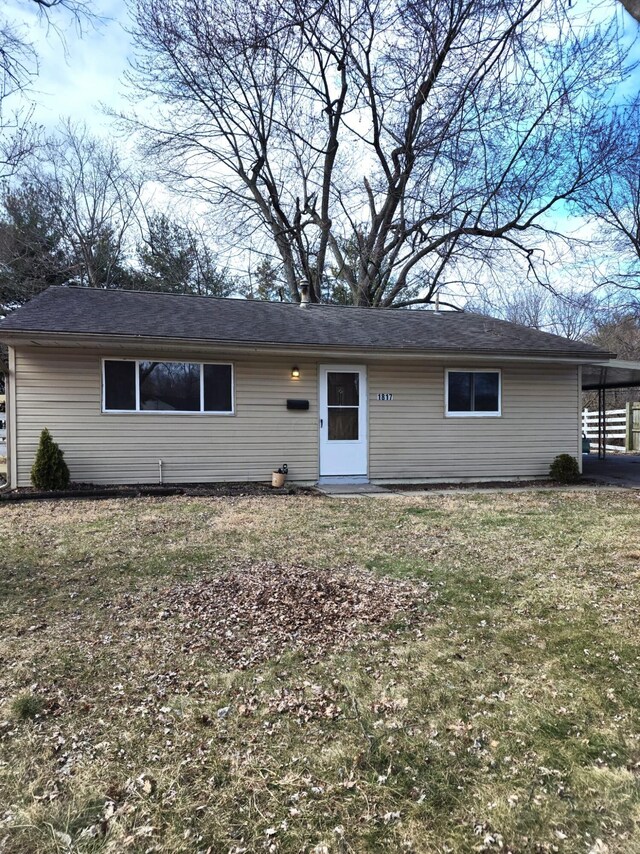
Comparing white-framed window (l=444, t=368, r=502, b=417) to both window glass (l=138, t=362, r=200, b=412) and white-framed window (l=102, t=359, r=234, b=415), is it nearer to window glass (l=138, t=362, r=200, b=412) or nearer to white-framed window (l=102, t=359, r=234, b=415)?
white-framed window (l=102, t=359, r=234, b=415)

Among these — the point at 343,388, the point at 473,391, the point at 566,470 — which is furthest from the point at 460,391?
the point at 566,470

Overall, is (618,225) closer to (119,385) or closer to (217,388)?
(217,388)

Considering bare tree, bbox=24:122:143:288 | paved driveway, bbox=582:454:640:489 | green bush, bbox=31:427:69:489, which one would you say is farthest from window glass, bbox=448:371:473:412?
bare tree, bbox=24:122:143:288

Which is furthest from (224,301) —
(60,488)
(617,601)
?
(617,601)

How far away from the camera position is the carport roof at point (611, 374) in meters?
10.1

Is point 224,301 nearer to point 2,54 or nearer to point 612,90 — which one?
point 2,54

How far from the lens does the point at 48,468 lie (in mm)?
7879

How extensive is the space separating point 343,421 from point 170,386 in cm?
314

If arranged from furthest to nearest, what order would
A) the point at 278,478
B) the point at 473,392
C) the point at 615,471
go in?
the point at 615,471 → the point at 473,392 → the point at 278,478

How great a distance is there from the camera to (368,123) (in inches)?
672

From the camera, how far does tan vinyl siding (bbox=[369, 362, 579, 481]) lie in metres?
9.72

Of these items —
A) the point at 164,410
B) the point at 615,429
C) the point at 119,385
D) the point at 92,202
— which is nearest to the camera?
the point at 119,385

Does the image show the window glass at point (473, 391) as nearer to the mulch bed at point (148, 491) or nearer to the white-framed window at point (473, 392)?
the white-framed window at point (473, 392)

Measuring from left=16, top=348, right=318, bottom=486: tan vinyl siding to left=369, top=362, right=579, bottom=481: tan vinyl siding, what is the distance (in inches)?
55.7
